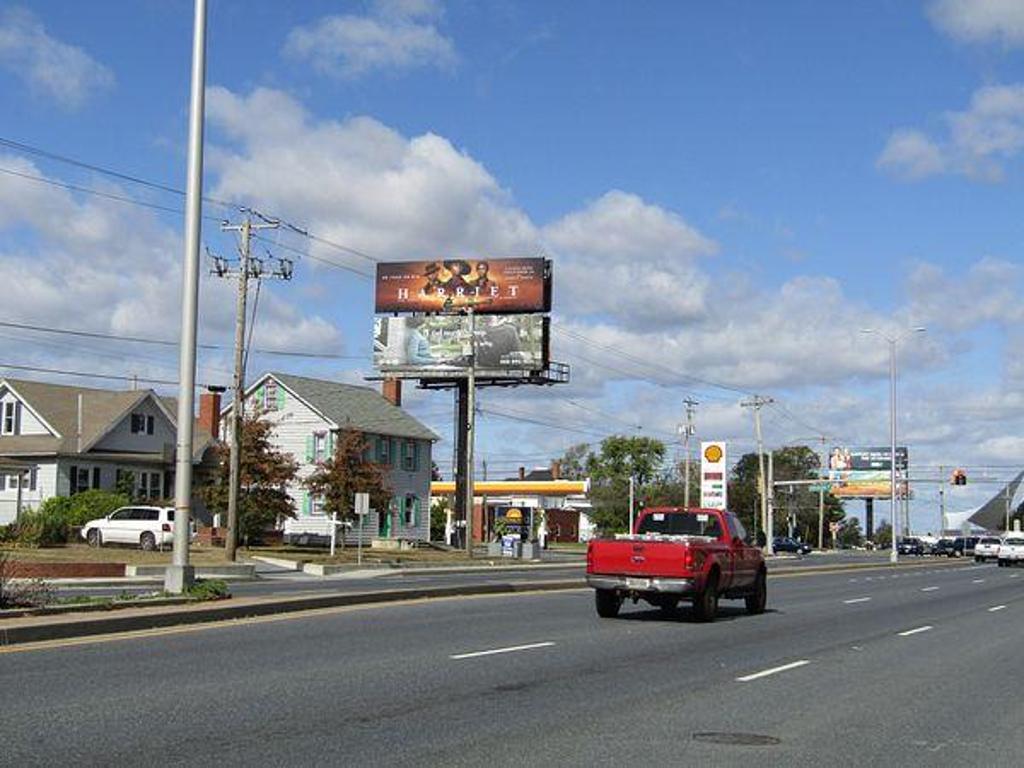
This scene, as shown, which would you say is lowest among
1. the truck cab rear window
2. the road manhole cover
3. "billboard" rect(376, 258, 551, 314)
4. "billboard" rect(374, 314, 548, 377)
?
the road manhole cover

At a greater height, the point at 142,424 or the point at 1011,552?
the point at 142,424

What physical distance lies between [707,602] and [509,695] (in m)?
10.5

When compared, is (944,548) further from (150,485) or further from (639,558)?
(639,558)

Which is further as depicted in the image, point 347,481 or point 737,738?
point 347,481

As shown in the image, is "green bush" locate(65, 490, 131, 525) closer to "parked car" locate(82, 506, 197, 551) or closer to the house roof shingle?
"parked car" locate(82, 506, 197, 551)

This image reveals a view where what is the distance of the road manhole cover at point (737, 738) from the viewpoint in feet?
33.7

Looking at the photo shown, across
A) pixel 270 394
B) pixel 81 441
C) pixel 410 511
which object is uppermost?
pixel 270 394

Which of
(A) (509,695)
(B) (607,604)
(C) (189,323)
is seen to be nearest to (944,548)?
(B) (607,604)

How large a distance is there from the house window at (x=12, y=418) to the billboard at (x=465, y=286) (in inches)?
916

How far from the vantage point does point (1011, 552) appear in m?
68.9

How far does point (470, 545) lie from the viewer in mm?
56375

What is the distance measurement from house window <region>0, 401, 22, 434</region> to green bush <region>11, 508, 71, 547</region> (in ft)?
31.0

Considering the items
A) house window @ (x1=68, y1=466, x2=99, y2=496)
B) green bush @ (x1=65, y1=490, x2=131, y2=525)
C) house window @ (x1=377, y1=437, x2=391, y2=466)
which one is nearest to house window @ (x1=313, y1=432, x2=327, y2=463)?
house window @ (x1=377, y1=437, x2=391, y2=466)

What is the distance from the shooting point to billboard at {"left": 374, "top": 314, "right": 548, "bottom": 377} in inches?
2857
